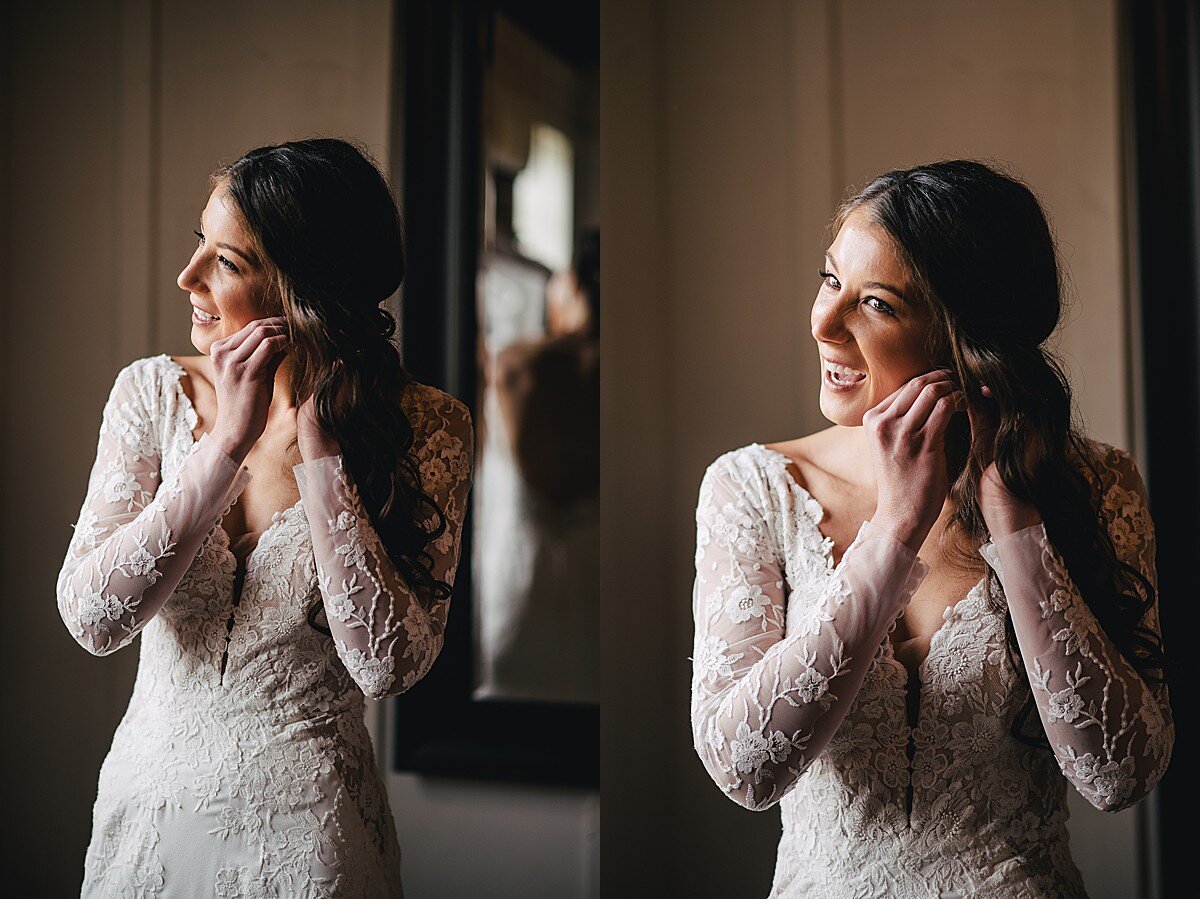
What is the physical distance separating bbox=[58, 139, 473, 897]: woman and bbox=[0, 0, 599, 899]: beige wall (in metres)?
0.36

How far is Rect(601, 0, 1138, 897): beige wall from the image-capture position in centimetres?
139

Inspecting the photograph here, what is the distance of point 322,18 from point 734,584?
3.61ft

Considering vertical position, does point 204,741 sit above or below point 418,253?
below

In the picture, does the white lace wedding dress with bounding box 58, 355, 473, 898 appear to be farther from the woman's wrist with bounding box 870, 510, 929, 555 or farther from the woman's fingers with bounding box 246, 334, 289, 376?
the woman's wrist with bounding box 870, 510, 929, 555

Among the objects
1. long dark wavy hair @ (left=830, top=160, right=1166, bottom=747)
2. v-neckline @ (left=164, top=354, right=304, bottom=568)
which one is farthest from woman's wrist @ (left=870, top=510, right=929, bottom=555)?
v-neckline @ (left=164, top=354, right=304, bottom=568)

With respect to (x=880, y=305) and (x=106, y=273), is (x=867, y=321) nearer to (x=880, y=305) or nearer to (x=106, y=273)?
(x=880, y=305)

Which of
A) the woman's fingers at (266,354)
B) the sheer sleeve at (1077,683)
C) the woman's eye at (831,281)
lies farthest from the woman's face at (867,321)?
the woman's fingers at (266,354)

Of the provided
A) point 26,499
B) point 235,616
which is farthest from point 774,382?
point 26,499

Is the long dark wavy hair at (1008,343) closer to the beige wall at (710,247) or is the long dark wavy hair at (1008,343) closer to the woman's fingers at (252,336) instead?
the beige wall at (710,247)

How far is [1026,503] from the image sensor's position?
3.18 feet

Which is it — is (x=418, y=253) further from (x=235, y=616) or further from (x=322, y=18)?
(x=235, y=616)

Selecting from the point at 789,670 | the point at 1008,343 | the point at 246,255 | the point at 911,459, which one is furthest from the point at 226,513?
the point at 1008,343

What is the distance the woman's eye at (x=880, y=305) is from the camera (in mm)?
1028

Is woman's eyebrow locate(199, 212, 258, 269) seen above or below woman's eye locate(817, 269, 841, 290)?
above
